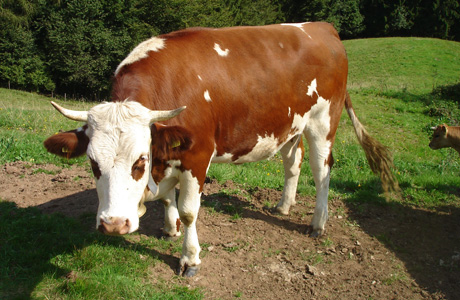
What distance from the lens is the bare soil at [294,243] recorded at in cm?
416

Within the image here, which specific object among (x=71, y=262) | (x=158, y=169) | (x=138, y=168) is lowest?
(x=71, y=262)

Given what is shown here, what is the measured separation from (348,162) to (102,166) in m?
6.64

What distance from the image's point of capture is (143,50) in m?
3.92

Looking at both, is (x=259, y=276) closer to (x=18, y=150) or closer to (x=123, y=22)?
(x=18, y=150)

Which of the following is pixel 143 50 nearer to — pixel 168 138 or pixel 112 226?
pixel 168 138

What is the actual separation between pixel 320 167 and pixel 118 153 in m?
3.15

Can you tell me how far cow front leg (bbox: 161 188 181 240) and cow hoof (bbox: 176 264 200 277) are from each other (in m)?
0.70

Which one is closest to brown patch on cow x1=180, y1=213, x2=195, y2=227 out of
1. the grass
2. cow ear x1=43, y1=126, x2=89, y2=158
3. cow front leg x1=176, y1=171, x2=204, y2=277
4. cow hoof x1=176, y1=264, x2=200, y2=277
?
cow front leg x1=176, y1=171, x2=204, y2=277

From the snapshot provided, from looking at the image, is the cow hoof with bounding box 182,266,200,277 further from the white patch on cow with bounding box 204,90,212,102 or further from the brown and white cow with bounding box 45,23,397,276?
the white patch on cow with bounding box 204,90,212,102

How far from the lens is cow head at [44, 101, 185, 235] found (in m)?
3.08

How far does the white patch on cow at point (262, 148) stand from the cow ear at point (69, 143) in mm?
1866

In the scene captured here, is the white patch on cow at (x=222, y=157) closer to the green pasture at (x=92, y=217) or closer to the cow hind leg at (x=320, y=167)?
the green pasture at (x=92, y=217)

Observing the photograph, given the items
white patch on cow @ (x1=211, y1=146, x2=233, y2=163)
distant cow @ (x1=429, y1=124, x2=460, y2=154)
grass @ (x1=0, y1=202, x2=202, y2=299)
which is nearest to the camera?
grass @ (x1=0, y1=202, x2=202, y2=299)

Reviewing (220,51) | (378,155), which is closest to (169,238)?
(220,51)
